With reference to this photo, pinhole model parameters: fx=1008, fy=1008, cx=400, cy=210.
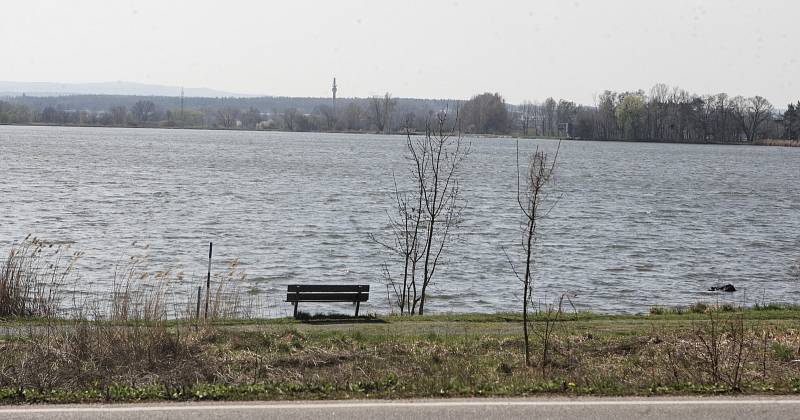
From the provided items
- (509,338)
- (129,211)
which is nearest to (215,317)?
(509,338)

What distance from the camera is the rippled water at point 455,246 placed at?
3072 centimetres

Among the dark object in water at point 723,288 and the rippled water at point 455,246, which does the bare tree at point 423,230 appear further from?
the dark object in water at point 723,288

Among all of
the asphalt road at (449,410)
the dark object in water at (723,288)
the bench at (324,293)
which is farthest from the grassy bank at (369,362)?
the dark object in water at (723,288)

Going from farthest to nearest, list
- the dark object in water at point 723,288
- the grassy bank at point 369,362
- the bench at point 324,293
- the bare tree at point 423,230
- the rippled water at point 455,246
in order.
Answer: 1. the rippled water at point 455,246
2. the dark object in water at point 723,288
3. the bare tree at point 423,230
4. the bench at point 324,293
5. the grassy bank at point 369,362

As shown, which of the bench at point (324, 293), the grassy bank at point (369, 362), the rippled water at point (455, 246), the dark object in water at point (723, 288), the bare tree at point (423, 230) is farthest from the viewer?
the rippled water at point (455, 246)

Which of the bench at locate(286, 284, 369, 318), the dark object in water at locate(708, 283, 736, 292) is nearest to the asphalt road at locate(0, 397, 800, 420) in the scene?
the bench at locate(286, 284, 369, 318)

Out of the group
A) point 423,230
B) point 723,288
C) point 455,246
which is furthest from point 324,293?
point 455,246

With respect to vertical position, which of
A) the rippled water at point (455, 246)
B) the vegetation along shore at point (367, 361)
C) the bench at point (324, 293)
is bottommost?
the rippled water at point (455, 246)

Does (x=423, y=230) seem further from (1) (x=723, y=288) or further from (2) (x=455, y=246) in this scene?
(1) (x=723, y=288)

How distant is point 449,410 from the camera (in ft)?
33.7

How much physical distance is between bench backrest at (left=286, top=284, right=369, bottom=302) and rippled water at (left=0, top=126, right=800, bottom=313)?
4668 millimetres

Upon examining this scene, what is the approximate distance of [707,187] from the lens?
8800cm

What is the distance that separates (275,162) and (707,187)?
50.9 meters

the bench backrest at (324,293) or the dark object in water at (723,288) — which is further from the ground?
the bench backrest at (324,293)
